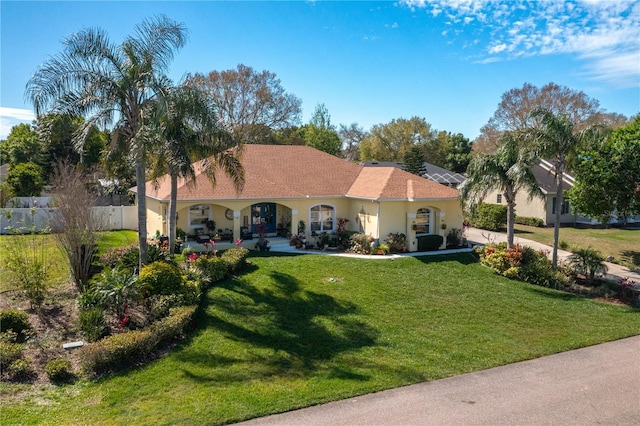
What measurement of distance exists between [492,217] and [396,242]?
13.5 meters

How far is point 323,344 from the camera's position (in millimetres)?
11547

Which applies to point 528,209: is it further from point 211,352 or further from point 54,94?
point 54,94

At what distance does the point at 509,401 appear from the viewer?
882 centimetres

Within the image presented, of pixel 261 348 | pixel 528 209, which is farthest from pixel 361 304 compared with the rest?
pixel 528 209

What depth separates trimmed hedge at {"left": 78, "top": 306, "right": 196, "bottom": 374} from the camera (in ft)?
Result: 30.6

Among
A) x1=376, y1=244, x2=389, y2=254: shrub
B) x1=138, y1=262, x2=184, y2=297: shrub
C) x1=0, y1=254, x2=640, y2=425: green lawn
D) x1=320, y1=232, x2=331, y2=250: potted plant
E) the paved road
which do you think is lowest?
Answer: the paved road

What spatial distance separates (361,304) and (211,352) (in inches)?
241

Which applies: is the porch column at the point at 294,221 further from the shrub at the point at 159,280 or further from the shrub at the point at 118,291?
the shrub at the point at 118,291

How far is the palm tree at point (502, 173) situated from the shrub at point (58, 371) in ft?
59.6

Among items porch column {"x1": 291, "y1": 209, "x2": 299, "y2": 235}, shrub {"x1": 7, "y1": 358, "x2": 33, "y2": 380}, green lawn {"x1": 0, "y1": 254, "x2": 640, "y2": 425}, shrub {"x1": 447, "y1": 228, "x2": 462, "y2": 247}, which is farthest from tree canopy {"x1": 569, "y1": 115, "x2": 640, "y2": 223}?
shrub {"x1": 7, "y1": 358, "x2": 33, "y2": 380}

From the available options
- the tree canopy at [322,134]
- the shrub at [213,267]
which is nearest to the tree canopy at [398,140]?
the tree canopy at [322,134]

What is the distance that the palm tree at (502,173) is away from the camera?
62.8ft

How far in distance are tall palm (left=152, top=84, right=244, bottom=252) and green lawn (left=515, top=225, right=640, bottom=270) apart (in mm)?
22506

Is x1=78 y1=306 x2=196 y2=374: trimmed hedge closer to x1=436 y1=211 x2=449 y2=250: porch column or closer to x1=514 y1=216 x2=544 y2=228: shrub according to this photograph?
x1=436 y1=211 x2=449 y2=250: porch column
